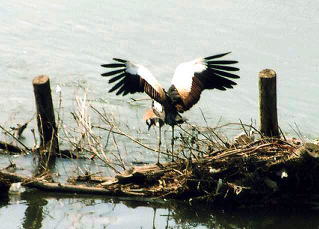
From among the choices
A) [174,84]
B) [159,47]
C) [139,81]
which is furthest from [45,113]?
[159,47]

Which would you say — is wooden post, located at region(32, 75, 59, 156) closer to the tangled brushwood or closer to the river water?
the river water

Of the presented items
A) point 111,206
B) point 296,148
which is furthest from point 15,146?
point 296,148

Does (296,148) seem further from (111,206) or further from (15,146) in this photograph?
(15,146)

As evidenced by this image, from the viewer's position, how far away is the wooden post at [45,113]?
10.8m

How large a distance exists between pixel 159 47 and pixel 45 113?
728cm

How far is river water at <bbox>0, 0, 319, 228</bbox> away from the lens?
14664mm

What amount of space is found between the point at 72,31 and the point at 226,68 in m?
9.70

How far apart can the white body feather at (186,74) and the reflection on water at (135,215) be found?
1478mm

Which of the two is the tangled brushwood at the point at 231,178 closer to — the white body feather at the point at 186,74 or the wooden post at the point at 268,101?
the wooden post at the point at 268,101

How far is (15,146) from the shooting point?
452 inches

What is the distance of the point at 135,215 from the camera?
367 inches

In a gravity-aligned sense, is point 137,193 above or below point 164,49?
below

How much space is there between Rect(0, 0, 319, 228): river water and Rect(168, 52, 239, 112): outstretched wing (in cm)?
303

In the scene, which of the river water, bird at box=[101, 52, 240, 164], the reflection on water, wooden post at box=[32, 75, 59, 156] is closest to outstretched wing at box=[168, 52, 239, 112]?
bird at box=[101, 52, 240, 164]
